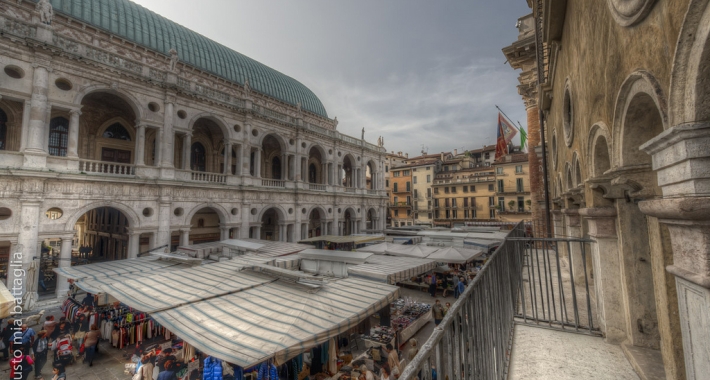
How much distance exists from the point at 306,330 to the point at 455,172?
52061mm

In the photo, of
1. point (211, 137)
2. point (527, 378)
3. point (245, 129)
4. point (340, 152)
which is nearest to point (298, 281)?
point (527, 378)

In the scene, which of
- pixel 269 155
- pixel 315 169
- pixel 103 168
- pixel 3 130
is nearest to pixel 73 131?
pixel 103 168

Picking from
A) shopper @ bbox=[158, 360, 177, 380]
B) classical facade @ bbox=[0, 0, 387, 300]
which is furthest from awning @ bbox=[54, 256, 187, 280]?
shopper @ bbox=[158, 360, 177, 380]

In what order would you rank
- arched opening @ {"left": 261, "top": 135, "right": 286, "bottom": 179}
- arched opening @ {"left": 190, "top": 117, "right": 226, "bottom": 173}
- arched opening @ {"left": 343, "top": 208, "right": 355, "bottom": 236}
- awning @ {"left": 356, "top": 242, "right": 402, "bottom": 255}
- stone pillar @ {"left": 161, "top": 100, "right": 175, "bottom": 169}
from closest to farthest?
awning @ {"left": 356, "top": 242, "right": 402, "bottom": 255}, stone pillar @ {"left": 161, "top": 100, "right": 175, "bottom": 169}, arched opening @ {"left": 190, "top": 117, "right": 226, "bottom": 173}, arched opening @ {"left": 261, "top": 135, "right": 286, "bottom": 179}, arched opening @ {"left": 343, "top": 208, "right": 355, "bottom": 236}

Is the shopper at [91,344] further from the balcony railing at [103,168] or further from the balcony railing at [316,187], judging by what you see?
the balcony railing at [316,187]

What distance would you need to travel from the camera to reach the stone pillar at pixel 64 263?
46.2 ft

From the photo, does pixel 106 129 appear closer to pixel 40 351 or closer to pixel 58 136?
pixel 58 136

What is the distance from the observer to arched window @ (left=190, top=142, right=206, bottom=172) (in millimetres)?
24648

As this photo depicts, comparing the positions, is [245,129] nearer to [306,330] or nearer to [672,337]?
[306,330]

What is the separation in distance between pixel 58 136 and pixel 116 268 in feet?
38.2

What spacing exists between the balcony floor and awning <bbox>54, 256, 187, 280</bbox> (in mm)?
12259

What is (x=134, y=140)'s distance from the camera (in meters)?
21.7

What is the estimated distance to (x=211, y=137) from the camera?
25.5 metres

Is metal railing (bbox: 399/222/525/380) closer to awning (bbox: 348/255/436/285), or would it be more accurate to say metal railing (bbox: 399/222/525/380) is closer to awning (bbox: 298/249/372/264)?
awning (bbox: 348/255/436/285)
